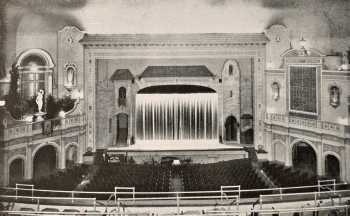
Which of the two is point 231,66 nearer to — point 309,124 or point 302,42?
point 302,42

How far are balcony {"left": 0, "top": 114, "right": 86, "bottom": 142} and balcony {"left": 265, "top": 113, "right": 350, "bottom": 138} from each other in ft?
18.7

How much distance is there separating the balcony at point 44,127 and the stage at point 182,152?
4.24 ft

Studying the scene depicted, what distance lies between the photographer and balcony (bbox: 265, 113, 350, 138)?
12.1 metres

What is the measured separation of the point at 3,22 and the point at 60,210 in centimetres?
527

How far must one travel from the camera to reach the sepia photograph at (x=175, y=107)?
11.7 meters

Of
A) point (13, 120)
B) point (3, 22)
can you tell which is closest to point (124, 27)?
point (3, 22)

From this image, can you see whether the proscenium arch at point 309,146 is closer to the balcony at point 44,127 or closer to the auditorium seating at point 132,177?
the auditorium seating at point 132,177

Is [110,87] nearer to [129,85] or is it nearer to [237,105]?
[129,85]

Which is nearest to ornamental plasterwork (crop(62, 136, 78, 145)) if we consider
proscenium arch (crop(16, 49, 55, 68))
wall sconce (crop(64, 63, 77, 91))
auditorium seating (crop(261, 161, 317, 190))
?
wall sconce (crop(64, 63, 77, 91))

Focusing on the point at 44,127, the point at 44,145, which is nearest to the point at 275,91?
the point at 44,127

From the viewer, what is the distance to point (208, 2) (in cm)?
1211

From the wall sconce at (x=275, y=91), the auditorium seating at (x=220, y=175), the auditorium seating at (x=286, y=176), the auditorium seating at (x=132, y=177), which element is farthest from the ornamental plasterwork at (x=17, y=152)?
the wall sconce at (x=275, y=91)

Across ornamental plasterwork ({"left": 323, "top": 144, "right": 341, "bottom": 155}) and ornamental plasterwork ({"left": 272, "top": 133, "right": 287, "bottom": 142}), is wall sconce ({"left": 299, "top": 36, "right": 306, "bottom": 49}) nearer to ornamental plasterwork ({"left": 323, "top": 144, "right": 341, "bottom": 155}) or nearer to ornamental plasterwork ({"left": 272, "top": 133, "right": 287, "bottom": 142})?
ornamental plasterwork ({"left": 272, "top": 133, "right": 287, "bottom": 142})

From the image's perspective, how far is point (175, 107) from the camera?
1348cm
